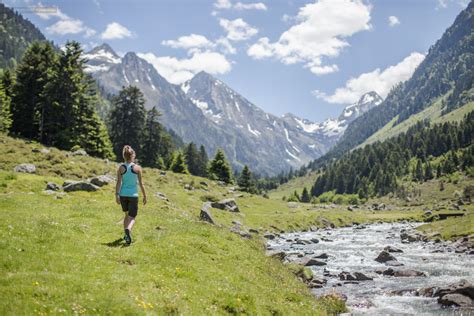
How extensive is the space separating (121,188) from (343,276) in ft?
70.7

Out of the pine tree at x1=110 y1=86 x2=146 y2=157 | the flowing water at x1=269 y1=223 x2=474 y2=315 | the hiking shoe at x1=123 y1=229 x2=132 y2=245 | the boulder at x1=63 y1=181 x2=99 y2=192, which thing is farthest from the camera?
the pine tree at x1=110 y1=86 x2=146 y2=157

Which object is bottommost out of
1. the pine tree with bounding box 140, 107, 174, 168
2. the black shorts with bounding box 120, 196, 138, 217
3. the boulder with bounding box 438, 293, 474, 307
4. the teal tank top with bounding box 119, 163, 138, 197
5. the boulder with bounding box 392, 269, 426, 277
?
the boulder with bounding box 392, 269, 426, 277

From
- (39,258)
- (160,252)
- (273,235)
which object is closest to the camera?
(39,258)

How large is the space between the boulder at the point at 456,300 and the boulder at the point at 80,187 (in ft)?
106

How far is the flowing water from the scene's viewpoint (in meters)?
23.5

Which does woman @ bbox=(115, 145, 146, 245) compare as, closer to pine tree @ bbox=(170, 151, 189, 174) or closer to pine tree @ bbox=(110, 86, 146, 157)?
pine tree @ bbox=(110, 86, 146, 157)

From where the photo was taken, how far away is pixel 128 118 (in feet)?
330

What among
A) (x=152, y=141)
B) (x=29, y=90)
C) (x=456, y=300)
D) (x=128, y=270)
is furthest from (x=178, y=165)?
(x=128, y=270)

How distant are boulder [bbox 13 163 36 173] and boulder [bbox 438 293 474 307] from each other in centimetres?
4255

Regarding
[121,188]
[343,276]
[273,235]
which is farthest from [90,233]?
[273,235]

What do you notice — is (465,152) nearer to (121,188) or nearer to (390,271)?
(390,271)

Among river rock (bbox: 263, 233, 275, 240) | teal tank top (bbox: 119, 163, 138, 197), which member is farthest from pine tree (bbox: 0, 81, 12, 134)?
teal tank top (bbox: 119, 163, 138, 197)

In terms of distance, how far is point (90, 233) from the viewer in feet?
66.5

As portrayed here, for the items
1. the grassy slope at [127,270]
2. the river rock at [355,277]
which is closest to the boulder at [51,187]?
the grassy slope at [127,270]
